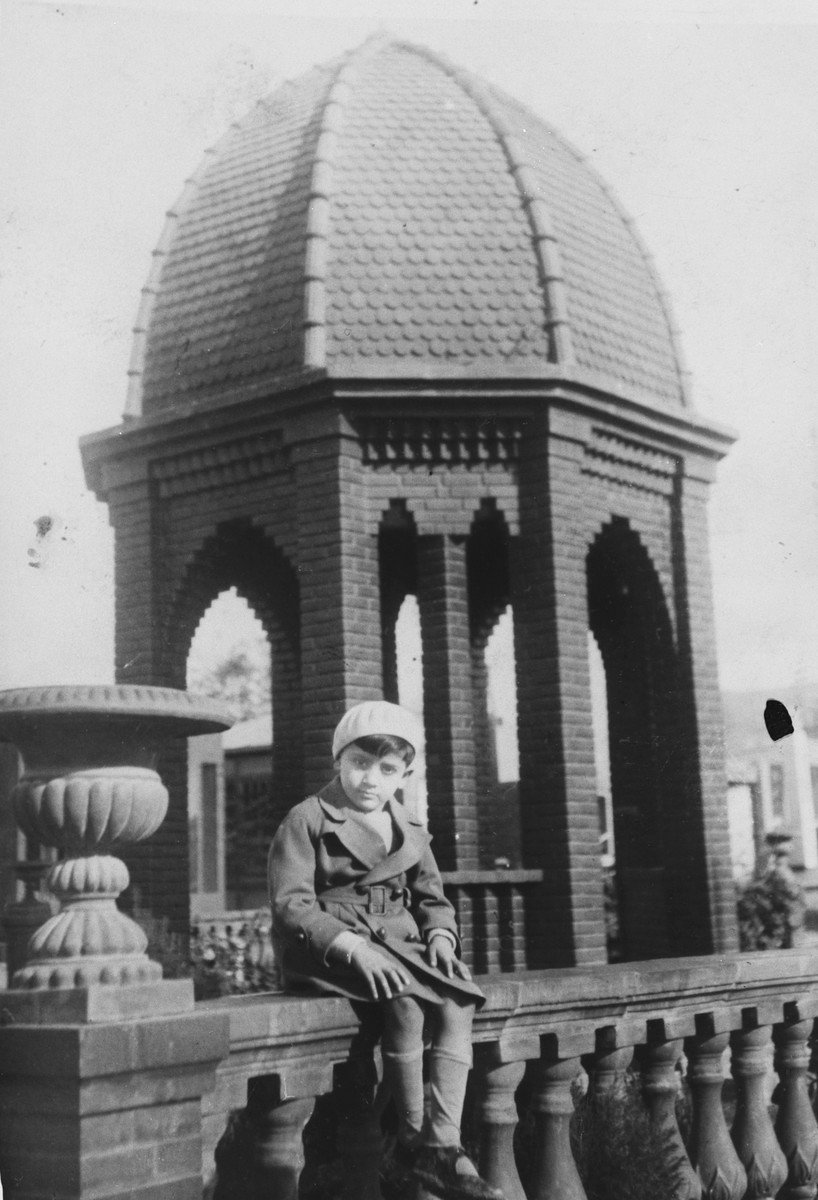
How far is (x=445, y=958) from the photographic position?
160 inches

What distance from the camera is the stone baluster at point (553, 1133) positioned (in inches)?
183

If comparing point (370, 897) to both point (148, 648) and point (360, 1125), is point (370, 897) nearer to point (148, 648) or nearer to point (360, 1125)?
point (360, 1125)

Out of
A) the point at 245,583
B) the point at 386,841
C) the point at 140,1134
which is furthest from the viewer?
the point at 245,583

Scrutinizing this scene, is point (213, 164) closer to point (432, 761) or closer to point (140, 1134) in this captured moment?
point (432, 761)

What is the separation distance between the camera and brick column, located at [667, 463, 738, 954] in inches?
442

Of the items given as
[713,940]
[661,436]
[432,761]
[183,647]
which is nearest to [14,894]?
[183,647]

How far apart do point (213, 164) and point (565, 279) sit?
3.38 metres

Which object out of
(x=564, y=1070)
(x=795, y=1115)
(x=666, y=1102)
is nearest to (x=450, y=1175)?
(x=564, y=1070)

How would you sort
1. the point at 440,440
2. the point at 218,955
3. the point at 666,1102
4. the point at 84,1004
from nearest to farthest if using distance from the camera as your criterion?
the point at 84,1004 → the point at 666,1102 → the point at 440,440 → the point at 218,955

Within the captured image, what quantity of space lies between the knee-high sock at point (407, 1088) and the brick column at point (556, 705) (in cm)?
616

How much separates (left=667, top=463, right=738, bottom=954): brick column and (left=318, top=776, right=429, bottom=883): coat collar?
7.41 metres

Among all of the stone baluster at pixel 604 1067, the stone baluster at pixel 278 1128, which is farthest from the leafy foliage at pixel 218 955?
the stone baluster at pixel 278 1128

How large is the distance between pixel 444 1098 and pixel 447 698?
6480 millimetres

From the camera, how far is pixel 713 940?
11156 millimetres
